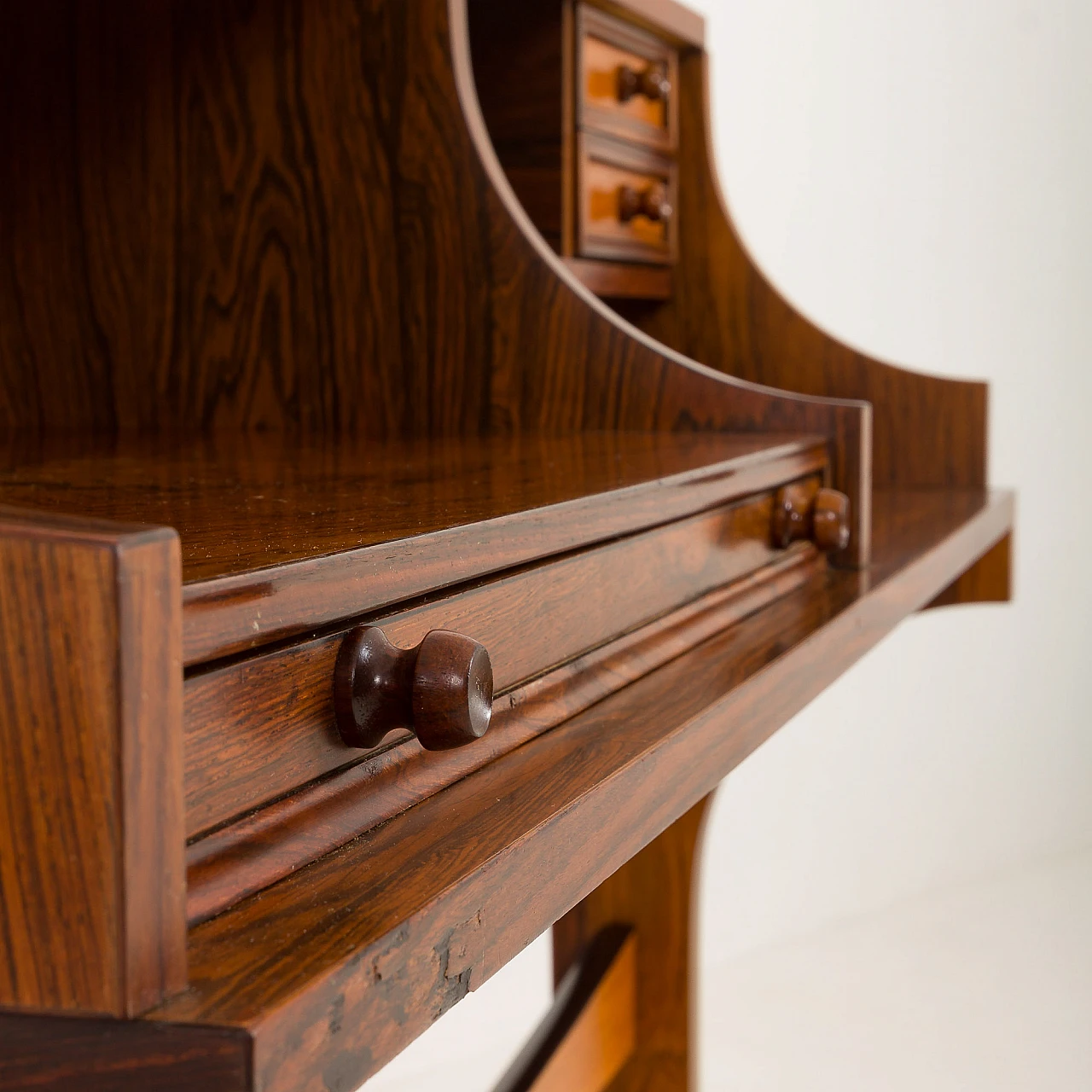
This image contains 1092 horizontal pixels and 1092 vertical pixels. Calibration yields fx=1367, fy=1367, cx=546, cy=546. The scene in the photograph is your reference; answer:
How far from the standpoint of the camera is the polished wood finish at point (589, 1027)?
1270 mm

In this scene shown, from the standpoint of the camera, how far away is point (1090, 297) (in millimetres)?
3227

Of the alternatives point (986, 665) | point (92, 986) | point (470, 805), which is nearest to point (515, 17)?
point (470, 805)

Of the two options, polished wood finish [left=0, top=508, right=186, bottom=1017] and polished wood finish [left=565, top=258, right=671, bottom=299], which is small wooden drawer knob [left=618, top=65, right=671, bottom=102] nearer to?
polished wood finish [left=565, top=258, right=671, bottom=299]

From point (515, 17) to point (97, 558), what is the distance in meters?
1.19

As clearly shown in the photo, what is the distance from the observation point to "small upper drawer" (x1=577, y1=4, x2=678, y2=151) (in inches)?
52.2

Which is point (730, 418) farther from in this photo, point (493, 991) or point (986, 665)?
point (986, 665)

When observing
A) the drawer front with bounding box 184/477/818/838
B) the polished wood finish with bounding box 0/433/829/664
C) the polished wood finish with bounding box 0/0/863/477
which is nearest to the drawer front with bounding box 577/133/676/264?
the polished wood finish with bounding box 0/0/863/477

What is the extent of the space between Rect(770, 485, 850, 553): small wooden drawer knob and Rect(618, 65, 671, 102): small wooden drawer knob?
2.36ft

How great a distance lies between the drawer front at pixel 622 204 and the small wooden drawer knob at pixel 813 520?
600 millimetres

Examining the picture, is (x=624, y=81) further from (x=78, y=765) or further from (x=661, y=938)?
(x=78, y=765)

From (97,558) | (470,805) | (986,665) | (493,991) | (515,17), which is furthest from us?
(986,665)

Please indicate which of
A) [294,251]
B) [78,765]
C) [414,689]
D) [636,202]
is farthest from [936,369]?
[78,765]

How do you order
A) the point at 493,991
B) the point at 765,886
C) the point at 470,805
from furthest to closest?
the point at 765,886 → the point at 493,991 → the point at 470,805

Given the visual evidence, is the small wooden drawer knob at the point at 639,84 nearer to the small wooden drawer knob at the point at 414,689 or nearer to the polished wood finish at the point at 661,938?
the polished wood finish at the point at 661,938
